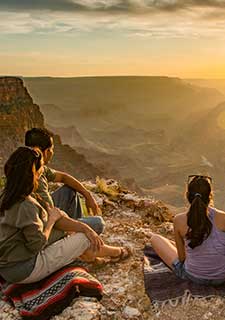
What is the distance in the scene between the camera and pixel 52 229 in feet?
13.8

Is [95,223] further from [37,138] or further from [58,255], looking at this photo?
[37,138]

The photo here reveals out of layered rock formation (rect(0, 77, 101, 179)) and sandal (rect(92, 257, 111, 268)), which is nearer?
sandal (rect(92, 257, 111, 268))

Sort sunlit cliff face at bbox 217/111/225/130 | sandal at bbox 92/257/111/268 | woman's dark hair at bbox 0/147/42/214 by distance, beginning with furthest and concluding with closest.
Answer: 1. sunlit cliff face at bbox 217/111/225/130
2. sandal at bbox 92/257/111/268
3. woman's dark hair at bbox 0/147/42/214

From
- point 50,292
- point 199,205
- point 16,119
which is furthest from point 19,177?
point 16,119

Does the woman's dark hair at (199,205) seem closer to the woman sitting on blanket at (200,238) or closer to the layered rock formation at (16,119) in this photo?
the woman sitting on blanket at (200,238)

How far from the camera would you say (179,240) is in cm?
432

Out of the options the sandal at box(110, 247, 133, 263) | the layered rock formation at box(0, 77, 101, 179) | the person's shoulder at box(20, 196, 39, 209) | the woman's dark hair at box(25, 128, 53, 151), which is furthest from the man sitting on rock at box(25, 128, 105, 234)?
the layered rock formation at box(0, 77, 101, 179)

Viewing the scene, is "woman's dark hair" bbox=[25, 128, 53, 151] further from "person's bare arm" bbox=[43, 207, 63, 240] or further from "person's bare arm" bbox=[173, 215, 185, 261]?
"person's bare arm" bbox=[173, 215, 185, 261]

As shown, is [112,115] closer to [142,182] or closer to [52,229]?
[142,182]

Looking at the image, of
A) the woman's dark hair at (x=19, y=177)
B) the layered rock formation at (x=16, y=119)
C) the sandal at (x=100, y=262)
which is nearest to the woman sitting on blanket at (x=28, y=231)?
the woman's dark hair at (x=19, y=177)

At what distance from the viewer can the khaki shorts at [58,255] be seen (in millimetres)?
3822

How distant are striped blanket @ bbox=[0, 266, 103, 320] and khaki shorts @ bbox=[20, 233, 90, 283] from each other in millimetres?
72

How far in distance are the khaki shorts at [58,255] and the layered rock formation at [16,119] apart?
24.0 metres

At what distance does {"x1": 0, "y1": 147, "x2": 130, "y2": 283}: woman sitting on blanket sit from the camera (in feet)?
11.8
